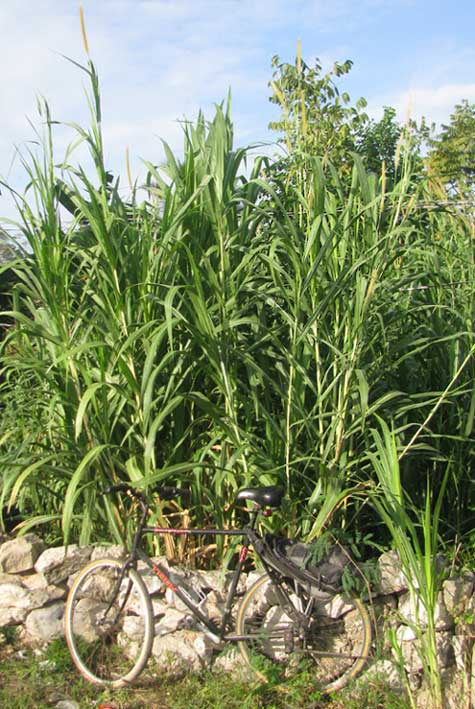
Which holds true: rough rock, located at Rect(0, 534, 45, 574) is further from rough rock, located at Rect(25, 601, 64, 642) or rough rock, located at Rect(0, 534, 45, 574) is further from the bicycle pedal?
the bicycle pedal

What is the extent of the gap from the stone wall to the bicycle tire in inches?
3.1

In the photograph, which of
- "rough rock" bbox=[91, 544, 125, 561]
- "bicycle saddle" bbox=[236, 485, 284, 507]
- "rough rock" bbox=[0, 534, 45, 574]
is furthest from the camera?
"rough rock" bbox=[0, 534, 45, 574]

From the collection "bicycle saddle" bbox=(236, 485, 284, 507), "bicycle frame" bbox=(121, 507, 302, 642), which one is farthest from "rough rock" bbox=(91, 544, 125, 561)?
"bicycle saddle" bbox=(236, 485, 284, 507)

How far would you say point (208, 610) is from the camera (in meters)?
3.15

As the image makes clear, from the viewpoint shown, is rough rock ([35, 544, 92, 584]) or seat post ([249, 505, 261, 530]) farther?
rough rock ([35, 544, 92, 584])

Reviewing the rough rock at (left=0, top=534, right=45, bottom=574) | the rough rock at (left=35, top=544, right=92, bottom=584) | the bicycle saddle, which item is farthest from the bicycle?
the rough rock at (left=0, top=534, right=45, bottom=574)

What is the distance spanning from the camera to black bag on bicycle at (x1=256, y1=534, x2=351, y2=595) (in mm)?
2902

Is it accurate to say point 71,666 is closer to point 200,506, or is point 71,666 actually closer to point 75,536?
point 75,536

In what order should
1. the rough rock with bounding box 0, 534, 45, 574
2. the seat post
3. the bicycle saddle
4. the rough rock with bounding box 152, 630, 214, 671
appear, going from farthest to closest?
the rough rock with bounding box 0, 534, 45, 574
the rough rock with bounding box 152, 630, 214, 671
the seat post
the bicycle saddle

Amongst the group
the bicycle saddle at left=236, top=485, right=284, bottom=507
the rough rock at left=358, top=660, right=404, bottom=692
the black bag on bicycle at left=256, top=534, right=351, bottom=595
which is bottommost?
the rough rock at left=358, top=660, right=404, bottom=692

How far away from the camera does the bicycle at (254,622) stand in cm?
297

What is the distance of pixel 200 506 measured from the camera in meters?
3.34

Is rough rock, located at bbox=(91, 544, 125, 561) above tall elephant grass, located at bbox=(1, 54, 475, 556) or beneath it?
beneath

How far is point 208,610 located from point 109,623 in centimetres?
42
